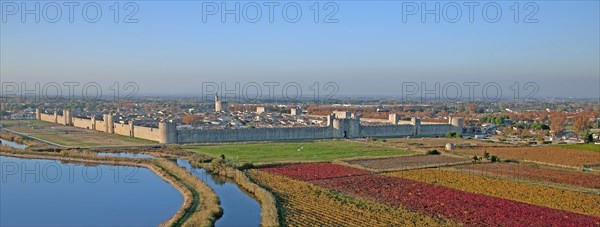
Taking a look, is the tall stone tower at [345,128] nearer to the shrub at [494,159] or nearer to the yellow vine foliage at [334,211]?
the shrub at [494,159]

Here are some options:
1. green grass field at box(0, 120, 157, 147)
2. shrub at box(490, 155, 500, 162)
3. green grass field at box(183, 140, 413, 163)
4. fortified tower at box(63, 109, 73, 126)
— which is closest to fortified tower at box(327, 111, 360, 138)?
green grass field at box(183, 140, 413, 163)

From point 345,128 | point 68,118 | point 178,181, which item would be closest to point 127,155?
point 178,181

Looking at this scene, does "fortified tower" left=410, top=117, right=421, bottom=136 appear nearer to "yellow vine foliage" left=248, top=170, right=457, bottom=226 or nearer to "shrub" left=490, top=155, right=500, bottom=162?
"shrub" left=490, top=155, right=500, bottom=162

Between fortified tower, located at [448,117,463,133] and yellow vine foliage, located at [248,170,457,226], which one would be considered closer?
yellow vine foliage, located at [248,170,457,226]

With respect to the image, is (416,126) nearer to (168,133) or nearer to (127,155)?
(168,133)

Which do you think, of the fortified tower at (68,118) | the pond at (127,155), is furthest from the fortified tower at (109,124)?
the pond at (127,155)

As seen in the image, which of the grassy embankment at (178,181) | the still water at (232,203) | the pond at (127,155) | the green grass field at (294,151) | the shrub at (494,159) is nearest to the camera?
the grassy embankment at (178,181)

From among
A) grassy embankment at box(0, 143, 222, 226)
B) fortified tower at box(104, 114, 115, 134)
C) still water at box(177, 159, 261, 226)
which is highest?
fortified tower at box(104, 114, 115, 134)
